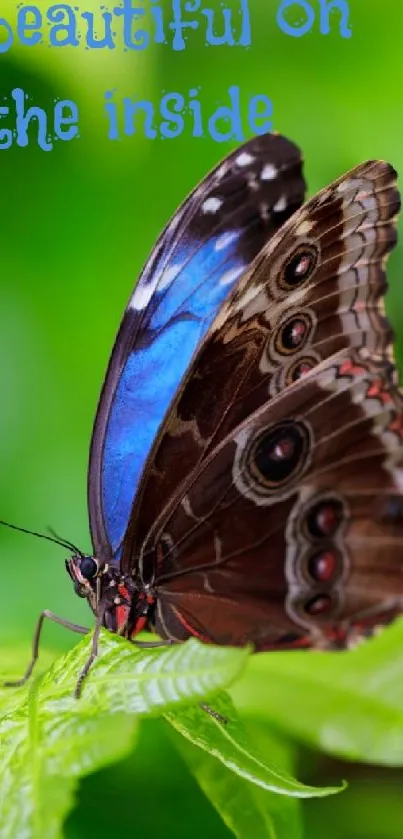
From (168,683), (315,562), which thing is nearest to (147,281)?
(315,562)

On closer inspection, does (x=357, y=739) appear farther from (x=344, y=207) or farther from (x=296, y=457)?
(x=344, y=207)

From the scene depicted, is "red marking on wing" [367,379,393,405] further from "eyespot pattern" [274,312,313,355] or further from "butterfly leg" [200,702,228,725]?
"butterfly leg" [200,702,228,725]

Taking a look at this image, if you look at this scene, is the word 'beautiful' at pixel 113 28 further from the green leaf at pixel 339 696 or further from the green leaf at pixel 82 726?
the green leaf at pixel 82 726

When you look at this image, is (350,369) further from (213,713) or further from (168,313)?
(213,713)

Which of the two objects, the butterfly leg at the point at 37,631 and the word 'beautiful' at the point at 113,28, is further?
the word 'beautiful' at the point at 113,28

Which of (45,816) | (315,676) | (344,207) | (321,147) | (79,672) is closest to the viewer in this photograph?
(45,816)

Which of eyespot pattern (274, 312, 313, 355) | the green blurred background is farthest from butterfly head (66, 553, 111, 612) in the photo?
the green blurred background

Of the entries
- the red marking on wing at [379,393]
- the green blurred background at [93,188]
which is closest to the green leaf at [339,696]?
the red marking on wing at [379,393]
